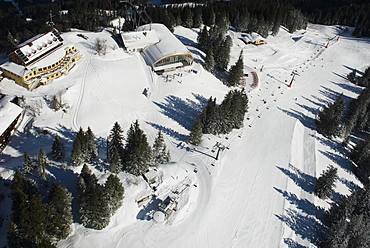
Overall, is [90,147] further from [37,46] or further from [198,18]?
[198,18]

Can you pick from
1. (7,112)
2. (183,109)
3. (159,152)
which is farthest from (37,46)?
(159,152)

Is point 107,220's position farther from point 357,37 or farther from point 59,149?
point 357,37

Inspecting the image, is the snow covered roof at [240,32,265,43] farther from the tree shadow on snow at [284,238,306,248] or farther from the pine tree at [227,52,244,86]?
the tree shadow on snow at [284,238,306,248]

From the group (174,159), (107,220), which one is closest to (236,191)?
(174,159)

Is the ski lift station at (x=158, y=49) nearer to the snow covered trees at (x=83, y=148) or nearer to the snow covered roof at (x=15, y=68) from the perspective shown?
the snow covered roof at (x=15, y=68)

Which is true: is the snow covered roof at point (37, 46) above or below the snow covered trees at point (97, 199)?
above

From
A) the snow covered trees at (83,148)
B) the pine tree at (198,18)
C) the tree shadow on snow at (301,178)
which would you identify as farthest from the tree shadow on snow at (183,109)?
the pine tree at (198,18)
